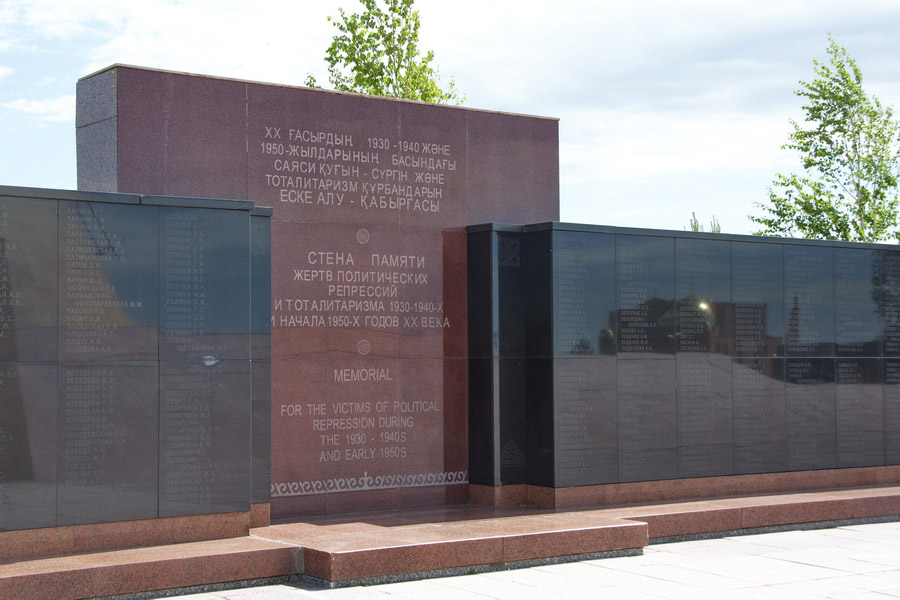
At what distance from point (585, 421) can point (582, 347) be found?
2.82 ft

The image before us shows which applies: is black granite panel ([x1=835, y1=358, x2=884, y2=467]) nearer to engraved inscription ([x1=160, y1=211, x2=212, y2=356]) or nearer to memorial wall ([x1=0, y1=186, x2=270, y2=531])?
memorial wall ([x1=0, y1=186, x2=270, y2=531])

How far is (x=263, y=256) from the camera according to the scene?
419 inches

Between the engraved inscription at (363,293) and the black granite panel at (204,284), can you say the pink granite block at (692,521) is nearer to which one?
the engraved inscription at (363,293)

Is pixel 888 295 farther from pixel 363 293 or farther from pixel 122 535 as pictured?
pixel 122 535

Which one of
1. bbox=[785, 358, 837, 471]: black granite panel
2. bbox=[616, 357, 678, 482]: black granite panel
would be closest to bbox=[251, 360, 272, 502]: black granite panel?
bbox=[616, 357, 678, 482]: black granite panel

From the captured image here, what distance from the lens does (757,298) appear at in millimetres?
13867

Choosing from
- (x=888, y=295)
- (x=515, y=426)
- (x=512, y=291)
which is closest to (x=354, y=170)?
(x=512, y=291)

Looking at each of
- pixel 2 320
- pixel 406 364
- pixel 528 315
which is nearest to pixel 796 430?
pixel 528 315

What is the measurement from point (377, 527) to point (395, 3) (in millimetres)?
18333

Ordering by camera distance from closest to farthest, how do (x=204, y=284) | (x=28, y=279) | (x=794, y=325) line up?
1. (x=28, y=279)
2. (x=204, y=284)
3. (x=794, y=325)

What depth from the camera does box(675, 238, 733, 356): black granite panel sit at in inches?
519

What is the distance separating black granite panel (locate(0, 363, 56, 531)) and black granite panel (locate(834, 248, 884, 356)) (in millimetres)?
10247

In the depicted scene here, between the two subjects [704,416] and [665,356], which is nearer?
[665,356]

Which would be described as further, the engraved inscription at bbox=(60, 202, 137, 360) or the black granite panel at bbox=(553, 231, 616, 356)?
the black granite panel at bbox=(553, 231, 616, 356)
